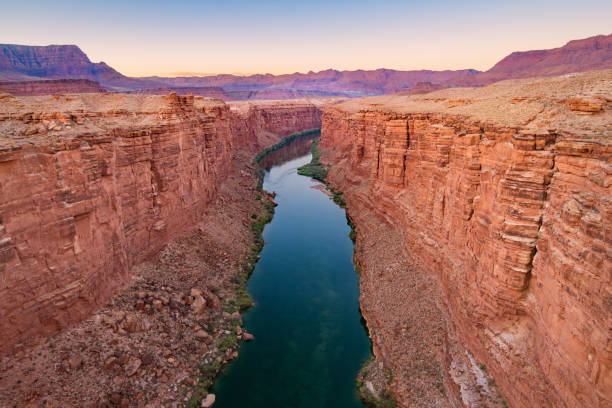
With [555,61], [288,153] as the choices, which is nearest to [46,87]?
[288,153]

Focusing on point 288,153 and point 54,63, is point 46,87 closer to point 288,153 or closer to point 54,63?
point 288,153

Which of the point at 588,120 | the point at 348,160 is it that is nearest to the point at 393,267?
the point at 588,120

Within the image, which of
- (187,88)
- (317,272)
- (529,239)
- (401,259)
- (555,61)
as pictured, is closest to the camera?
(529,239)

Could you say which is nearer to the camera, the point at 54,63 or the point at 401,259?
the point at 401,259

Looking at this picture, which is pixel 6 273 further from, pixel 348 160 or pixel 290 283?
pixel 348 160

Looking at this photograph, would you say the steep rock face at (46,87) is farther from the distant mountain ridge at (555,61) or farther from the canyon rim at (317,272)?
the distant mountain ridge at (555,61)

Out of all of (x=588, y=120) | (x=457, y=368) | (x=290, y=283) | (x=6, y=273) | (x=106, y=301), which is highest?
(x=588, y=120)
